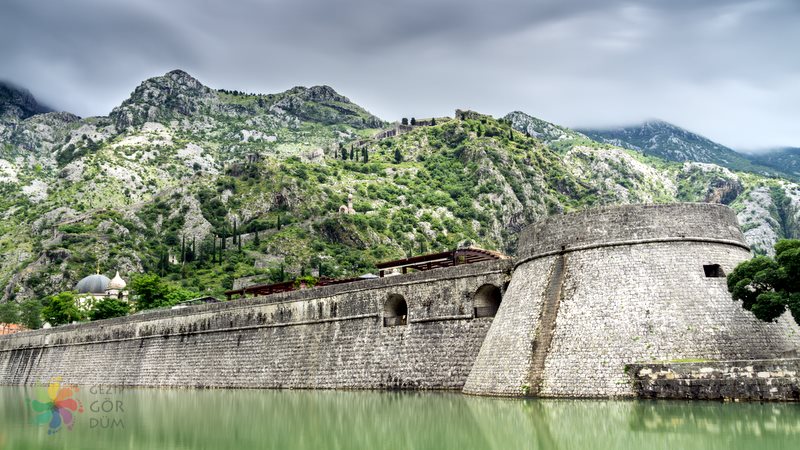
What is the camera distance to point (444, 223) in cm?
13800

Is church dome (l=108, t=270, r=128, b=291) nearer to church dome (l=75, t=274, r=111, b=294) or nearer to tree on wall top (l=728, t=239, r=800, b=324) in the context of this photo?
church dome (l=75, t=274, r=111, b=294)

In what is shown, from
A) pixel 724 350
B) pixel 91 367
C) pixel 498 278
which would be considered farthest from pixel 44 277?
pixel 724 350

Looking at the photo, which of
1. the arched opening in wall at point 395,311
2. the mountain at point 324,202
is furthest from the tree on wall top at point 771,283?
the mountain at point 324,202

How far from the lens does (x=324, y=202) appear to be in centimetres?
13288

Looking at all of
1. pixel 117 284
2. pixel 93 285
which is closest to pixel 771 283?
pixel 117 284

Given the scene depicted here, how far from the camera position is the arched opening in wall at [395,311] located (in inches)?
1444

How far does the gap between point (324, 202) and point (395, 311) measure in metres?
96.5

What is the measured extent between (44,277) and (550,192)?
324 ft

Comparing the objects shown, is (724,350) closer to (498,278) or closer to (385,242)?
(498,278)

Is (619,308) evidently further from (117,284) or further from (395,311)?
(117,284)

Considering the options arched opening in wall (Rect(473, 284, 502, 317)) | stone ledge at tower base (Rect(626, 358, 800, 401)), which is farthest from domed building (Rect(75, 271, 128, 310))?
stone ledge at tower base (Rect(626, 358, 800, 401))

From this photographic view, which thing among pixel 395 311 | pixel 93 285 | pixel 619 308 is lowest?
pixel 619 308

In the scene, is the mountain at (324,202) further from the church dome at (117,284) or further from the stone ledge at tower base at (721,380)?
the stone ledge at tower base at (721,380)

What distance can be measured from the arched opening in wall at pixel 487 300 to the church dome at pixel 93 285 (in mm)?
87527
